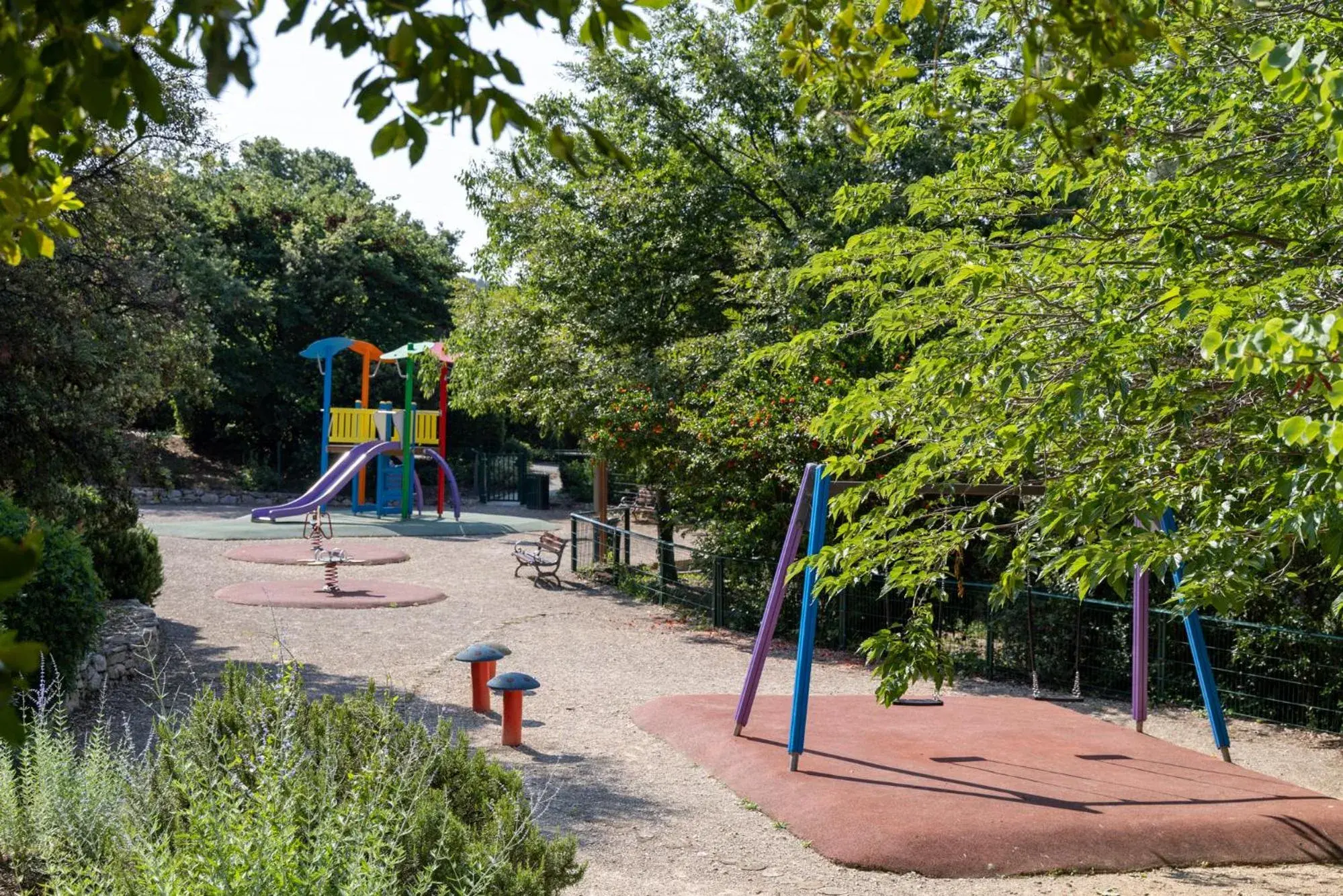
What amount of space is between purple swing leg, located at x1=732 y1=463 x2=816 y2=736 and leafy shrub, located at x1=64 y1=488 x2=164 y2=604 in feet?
21.9

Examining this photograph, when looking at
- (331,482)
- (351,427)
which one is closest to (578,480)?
(351,427)

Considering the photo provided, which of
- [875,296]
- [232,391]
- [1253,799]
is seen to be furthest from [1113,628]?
[232,391]

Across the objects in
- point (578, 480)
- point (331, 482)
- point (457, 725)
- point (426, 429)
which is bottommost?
point (457, 725)

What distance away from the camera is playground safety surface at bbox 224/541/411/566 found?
20188 millimetres

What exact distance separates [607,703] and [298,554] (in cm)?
1172

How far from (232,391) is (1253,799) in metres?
31.9

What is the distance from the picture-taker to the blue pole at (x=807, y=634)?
8234 millimetres

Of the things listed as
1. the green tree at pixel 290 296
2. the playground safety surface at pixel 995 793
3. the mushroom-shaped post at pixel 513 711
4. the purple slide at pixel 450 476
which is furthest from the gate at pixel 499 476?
the mushroom-shaped post at pixel 513 711

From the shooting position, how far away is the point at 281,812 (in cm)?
430

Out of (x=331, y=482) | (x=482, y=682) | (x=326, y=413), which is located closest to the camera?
(x=482, y=682)

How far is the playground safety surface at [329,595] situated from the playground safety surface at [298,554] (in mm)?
2312

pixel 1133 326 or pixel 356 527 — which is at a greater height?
pixel 1133 326

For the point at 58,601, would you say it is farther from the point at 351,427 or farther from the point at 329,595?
the point at 351,427

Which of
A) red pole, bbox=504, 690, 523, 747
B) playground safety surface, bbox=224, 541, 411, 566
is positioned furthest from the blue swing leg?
playground safety surface, bbox=224, 541, 411, 566
